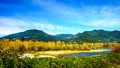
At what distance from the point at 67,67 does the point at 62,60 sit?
757 millimetres

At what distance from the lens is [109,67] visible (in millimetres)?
23156

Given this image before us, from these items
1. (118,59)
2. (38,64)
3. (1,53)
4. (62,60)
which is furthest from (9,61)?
(118,59)

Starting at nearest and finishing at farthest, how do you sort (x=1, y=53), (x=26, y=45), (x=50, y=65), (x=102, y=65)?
1. (x=1, y=53)
2. (x=50, y=65)
3. (x=102, y=65)
4. (x=26, y=45)

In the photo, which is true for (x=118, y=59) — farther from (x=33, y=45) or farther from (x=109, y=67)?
(x=33, y=45)

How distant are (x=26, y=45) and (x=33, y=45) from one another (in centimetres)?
691

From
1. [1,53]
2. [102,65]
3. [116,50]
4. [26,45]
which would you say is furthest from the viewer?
[26,45]

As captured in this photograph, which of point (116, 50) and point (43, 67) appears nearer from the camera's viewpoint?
point (43, 67)

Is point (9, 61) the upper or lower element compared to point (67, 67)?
upper

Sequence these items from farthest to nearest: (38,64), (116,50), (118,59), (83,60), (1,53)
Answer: (116,50) < (118,59) < (83,60) < (38,64) < (1,53)

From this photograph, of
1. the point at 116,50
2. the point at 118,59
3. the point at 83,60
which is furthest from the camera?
the point at 116,50

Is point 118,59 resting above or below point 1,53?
below

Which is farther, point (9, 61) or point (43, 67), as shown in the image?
point (43, 67)

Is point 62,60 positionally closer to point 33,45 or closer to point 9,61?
point 9,61

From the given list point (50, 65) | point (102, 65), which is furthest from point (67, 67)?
point (102, 65)
